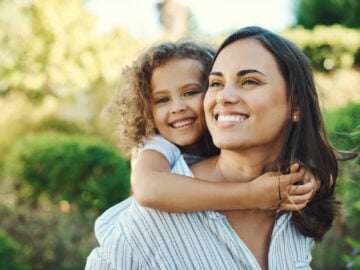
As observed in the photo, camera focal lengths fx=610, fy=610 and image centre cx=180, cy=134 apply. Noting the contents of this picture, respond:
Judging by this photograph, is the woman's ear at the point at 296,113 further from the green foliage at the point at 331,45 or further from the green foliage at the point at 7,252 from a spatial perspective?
the green foliage at the point at 331,45

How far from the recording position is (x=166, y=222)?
2385 millimetres

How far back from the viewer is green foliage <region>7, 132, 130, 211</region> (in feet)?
26.3

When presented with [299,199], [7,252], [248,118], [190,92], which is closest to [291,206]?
[299,199]

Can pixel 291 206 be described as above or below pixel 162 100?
below

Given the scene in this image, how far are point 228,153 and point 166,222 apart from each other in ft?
1.25

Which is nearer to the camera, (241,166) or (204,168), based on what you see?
(241,166)

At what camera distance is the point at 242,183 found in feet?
7.90

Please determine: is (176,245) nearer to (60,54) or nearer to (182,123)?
(182,123)

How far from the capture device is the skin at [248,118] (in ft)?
7.56

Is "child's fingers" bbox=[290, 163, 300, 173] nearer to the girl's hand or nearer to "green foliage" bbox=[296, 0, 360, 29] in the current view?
the girl's hand

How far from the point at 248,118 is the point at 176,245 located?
560 mm

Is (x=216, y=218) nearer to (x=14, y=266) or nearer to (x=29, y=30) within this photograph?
(x=14, y=266)

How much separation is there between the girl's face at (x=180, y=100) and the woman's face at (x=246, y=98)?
46cm

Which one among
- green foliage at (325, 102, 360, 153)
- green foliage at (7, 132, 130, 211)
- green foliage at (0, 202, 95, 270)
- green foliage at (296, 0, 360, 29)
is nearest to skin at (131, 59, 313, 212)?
green foliage at (325, 102, 360, 153)
